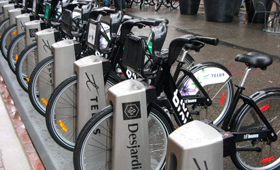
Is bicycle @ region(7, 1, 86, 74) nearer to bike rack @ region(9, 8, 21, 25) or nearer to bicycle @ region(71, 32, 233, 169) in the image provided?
bike rack @ region(9, 8, 21, 25)

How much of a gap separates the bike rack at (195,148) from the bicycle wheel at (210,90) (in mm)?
1765

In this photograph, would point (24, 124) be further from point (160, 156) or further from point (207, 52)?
point (207, 52)

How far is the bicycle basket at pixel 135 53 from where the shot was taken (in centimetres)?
284

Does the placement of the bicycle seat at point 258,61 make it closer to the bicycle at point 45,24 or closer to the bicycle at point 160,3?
the bicycle at point 45,24

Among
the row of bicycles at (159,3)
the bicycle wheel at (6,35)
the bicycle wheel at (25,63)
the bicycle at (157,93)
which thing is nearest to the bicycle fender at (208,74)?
the bicycle at (157,93)

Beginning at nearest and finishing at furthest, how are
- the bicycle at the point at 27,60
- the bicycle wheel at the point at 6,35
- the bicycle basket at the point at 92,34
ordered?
1. the bicycle basket at the point at 92,34
2. the bicycle at the point at 27,60
3. the bicycle wheel at the point at 6,35

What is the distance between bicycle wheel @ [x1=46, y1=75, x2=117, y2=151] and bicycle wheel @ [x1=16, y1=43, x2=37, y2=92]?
1510mm

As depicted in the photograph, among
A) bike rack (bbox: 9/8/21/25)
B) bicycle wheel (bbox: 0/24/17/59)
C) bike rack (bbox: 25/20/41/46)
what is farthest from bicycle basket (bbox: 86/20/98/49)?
bike rack (bbox: 9/8/21/25)

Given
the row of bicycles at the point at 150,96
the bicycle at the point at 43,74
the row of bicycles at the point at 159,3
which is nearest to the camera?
the row of bicycles at the point at 150,96

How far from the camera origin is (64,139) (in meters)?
3.54

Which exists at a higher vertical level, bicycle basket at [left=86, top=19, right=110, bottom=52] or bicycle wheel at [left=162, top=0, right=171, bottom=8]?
bicycle basket at [left=86, top=19, right=110, bottom=52]

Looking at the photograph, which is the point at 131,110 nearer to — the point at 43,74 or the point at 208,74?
the point at 208,74

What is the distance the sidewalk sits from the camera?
3467 millimetres

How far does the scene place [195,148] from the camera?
1.87 meters
